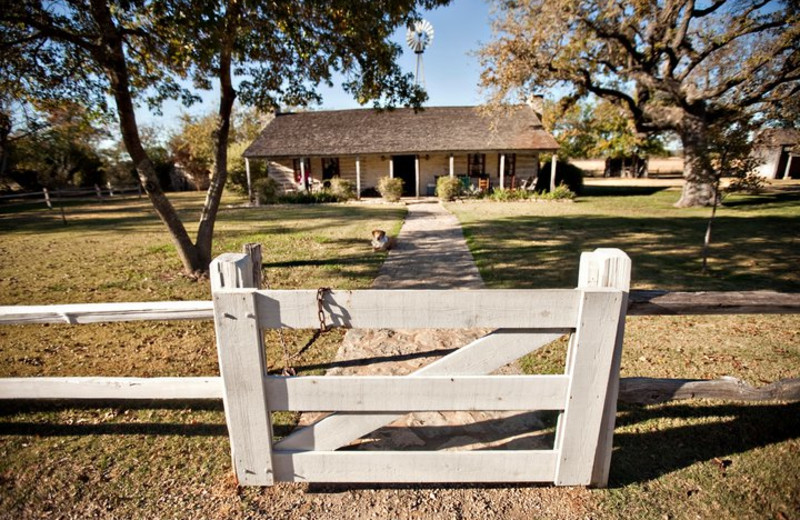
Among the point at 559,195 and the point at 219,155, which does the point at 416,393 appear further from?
the point at 559,195

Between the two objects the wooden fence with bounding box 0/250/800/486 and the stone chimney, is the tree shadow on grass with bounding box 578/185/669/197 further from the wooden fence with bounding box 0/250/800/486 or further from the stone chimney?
the wooden fence with bounding box 0/250/800/486

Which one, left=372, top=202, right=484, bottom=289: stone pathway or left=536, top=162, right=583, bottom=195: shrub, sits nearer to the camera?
left=372, top=202, right=484, bottom=289: stone pathway

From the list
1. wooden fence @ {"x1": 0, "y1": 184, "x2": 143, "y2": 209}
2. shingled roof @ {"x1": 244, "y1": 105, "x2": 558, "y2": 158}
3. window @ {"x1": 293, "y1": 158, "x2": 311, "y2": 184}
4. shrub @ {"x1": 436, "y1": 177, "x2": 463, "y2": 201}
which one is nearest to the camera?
shrub @ {"x1": 436, "y1": 177, "x2": 463, "y2": 201}

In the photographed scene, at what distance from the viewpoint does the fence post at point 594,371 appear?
6.45ft

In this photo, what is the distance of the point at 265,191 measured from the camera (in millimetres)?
21797

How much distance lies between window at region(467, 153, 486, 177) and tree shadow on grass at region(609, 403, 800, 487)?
75.6ft

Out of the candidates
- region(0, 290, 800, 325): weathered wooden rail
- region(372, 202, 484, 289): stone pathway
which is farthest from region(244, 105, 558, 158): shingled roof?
region(0, 290, 800, 325): weathered wooden rail

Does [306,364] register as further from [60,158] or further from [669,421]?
[60,158]

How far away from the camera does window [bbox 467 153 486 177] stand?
2486cm

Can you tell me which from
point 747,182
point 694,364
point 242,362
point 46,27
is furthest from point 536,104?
point 242,362

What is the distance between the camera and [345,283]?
682 cm

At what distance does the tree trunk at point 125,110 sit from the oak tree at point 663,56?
613 inches

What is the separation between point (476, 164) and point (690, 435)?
77.8 feet

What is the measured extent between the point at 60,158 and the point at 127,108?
37.3 metres
